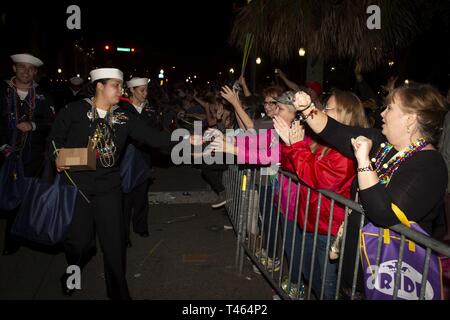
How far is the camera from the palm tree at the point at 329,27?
765cm

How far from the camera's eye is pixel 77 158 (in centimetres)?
326

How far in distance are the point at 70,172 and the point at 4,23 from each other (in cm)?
1501

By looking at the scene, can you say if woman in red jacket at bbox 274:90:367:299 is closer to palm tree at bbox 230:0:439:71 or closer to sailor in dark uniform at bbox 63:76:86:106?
palm tree at bbox 230:0:439:71

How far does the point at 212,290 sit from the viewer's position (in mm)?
3906

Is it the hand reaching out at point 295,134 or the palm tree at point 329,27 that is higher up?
the palm tree at point 329,27

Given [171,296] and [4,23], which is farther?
[4,23]

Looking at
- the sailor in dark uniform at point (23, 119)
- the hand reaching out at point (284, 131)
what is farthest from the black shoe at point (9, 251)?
the hand reaching out at point (284, 131)

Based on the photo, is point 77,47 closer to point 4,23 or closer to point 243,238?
point 4,23

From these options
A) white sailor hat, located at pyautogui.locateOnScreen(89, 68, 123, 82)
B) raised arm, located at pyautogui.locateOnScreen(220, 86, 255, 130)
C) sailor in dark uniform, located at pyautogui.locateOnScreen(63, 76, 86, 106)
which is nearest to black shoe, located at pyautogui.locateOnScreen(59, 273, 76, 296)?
white sailor hat, located at pyautogui.locateOnScreen(89, 68, 123, 82)

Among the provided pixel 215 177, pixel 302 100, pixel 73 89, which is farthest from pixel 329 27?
pixel 73 89

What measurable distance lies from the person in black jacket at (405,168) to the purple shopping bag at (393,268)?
0.36 ft

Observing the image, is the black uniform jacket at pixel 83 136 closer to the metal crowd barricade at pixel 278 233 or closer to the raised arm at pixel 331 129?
the metal crowd barricade at pixel 278 233

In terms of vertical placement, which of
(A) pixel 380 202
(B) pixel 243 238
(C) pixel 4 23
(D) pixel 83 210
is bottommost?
(B) pixel 243 238
